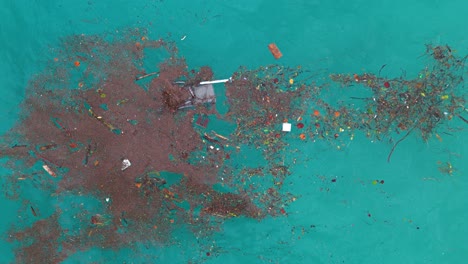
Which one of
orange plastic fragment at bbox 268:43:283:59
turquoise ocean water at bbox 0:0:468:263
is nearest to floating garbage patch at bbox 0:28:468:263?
orange plastic fragment at bbox 268:43:283:59

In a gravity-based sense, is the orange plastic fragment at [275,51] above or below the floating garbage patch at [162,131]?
above

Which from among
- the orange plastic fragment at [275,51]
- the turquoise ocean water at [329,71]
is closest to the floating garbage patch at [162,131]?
the orange plastic fragment at [275,51]

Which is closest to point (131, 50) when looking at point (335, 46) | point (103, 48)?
point (103, 48)

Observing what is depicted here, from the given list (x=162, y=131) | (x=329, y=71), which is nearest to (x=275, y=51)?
(x=329, y=71)

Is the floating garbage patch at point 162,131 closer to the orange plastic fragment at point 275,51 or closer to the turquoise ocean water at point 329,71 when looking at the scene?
the orange plastic fragment at point 275,51
